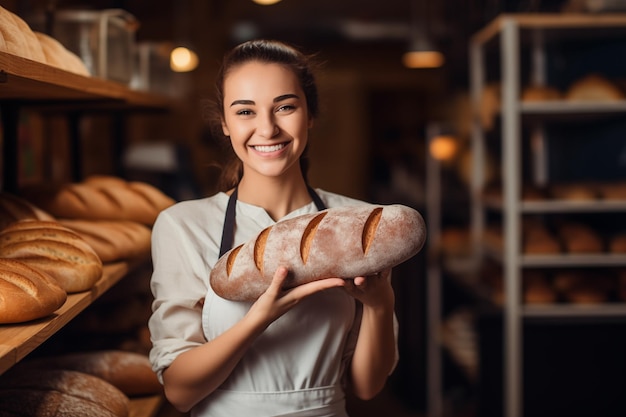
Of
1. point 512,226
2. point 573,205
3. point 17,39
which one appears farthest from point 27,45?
point 573,205

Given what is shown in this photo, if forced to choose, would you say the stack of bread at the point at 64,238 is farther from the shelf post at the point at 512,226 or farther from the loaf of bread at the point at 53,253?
the shelf post at the point at 512,226

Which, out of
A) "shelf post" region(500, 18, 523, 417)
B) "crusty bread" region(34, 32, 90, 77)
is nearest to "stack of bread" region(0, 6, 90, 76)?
"crusty bread" region(34, 32, 90, 77)

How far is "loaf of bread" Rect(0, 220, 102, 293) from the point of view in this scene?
1.65 metres

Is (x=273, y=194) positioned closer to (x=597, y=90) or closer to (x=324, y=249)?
(x=324, y=249)

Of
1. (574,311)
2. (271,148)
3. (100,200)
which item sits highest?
(271,148)

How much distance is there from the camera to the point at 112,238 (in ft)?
6.86

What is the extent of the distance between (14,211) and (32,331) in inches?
26.1

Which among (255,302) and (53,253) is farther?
(53,253)

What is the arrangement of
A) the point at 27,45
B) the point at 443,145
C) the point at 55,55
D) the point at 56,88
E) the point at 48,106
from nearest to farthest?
1. the point at 27,45
2. the point at 56,88
3. the point at 55,55
4. the point at 48,106
5. the point at 443,145

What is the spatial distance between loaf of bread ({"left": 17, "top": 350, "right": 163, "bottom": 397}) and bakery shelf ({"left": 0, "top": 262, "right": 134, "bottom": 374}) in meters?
0.39

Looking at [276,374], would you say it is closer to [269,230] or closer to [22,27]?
[269,230]

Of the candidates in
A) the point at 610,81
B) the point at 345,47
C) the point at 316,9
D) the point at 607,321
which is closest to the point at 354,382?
the point at 607,321

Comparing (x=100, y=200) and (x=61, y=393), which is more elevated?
(x=100, y=200)

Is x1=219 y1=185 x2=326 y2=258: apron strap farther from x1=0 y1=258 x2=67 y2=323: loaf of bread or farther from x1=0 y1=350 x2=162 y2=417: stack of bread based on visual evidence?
x1=0 y1=350 x2=162 y2=417: stack of bread
